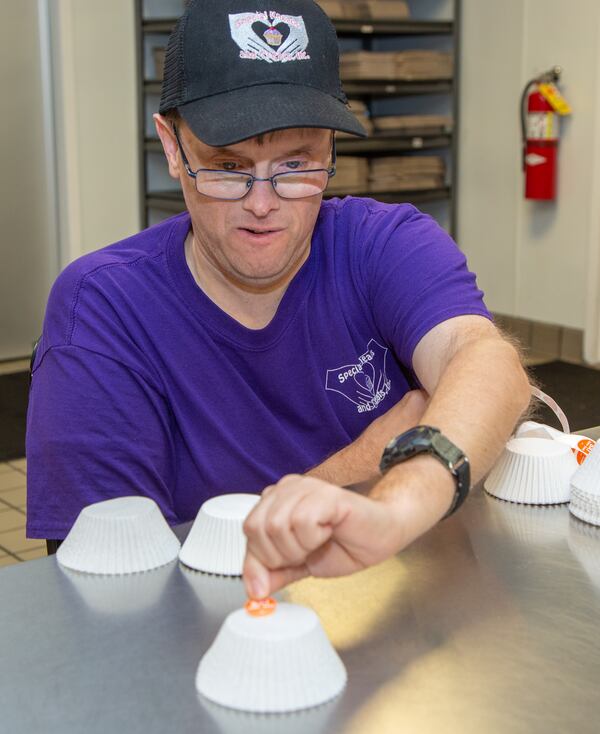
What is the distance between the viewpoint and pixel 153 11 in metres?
5.15

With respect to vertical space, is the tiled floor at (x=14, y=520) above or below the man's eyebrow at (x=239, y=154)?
below

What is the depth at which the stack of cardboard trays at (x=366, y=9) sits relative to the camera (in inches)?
206

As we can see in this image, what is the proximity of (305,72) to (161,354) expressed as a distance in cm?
47

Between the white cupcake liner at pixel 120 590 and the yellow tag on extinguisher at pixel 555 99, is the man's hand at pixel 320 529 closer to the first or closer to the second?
the white cupcake liner at pixel 120 590

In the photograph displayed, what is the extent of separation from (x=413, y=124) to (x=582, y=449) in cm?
427

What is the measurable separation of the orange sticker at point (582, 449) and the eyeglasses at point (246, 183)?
52 cm

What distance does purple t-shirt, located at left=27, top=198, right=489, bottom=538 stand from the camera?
4.99ft

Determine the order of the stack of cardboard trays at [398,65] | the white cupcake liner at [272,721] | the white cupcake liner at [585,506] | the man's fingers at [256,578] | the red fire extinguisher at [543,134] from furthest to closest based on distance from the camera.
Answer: the stack of cardboard trays at [398,65], the red fire extinguisher at [543,134], the white cupcake liner at [585,506], the man's fingers at [256,578], the white cupcake liner at [272,721]

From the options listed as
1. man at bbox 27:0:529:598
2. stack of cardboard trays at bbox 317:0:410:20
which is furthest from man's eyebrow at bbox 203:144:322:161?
stack of cardboard trays at bbox 317:0:410:20

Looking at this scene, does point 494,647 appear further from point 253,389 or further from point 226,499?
point 253,389

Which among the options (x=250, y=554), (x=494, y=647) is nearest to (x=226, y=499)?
(x=250, y=554)

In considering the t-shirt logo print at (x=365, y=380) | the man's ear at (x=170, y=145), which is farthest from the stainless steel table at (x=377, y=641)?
the man's ear at (x=170, y=145)

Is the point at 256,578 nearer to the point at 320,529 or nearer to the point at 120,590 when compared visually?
the point at 320,529

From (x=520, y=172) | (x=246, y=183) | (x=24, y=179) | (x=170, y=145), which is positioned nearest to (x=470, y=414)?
(x=246, y=183)
